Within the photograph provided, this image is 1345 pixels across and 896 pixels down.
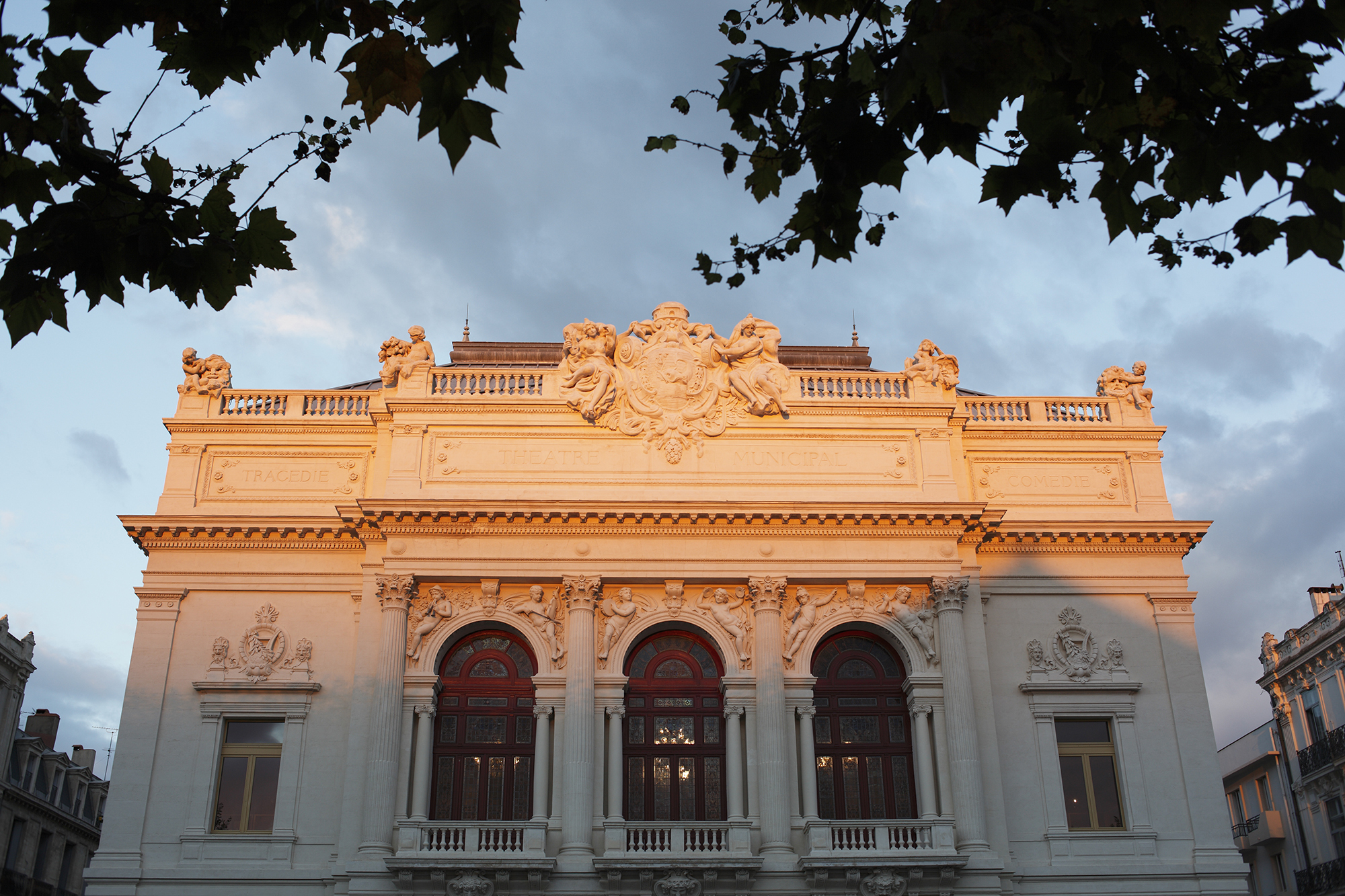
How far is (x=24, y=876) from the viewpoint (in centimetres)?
4078

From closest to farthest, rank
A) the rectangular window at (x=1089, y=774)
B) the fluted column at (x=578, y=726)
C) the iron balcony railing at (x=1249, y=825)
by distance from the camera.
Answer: the fluted column at (x=578, y=726)
the rectangular window at (x=1089, y=774)
the iron balcony railing at (x=1249, y=825)

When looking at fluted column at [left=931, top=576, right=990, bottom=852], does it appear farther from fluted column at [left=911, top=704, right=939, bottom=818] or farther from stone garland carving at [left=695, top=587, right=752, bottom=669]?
stone garland carving at [left=695, top=587, right=752, bottom=669]

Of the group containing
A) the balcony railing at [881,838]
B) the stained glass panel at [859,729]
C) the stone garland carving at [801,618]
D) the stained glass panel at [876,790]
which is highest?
the stone garland carving at [801,618]

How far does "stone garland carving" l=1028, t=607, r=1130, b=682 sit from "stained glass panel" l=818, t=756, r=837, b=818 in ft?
16.4

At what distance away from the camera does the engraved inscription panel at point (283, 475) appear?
2831cm

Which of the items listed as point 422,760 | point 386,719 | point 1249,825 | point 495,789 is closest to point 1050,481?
point 495,789

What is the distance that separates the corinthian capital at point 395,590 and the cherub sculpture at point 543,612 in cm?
233

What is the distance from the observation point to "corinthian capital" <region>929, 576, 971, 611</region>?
26688 millimetres

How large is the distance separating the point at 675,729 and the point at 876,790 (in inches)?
181

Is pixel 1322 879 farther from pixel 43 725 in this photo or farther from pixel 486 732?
pixel 43 725

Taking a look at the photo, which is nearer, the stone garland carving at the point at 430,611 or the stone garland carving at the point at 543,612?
the stone garland carving at the point at 430,611

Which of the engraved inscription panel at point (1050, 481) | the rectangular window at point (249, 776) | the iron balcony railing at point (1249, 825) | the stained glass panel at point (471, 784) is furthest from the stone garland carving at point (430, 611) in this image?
the iron balcony railing at point (1249, 825)

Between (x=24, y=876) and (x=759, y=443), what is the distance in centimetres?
3067

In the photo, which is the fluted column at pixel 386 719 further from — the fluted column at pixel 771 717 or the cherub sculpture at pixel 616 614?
the fluted column at pixel 771 717
